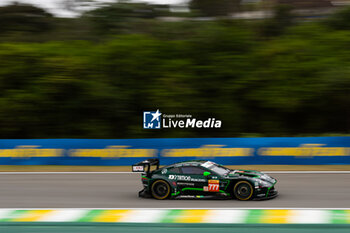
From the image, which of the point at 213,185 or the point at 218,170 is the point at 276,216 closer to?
the point at 213,185

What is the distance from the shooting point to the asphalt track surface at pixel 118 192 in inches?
400

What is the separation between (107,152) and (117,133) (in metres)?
7.13

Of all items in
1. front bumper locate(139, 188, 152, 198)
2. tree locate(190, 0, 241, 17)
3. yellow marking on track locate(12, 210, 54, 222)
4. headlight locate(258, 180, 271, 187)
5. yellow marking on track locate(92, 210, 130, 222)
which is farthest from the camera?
tree locate(190, 0, 241, 17)

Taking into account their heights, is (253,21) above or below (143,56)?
above

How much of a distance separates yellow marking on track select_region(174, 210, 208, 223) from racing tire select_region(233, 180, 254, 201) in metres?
1.53

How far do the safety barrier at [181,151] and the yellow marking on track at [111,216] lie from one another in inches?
284

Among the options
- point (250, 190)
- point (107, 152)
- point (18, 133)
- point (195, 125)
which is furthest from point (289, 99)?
point (18, 133)

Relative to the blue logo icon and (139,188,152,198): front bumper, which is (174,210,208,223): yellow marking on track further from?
the blue logo icon

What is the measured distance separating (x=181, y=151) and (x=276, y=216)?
840 cm

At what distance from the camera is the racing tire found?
33.2 ft

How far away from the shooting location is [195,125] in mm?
23594

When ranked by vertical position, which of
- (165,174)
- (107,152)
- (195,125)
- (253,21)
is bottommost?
(165,174)

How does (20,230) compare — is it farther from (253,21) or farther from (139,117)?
(253,21)

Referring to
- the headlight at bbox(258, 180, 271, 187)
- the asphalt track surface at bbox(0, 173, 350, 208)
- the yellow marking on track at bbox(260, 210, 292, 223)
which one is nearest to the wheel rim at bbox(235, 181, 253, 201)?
the asphalt track surface at bbox(0, 173, 350, 208)
